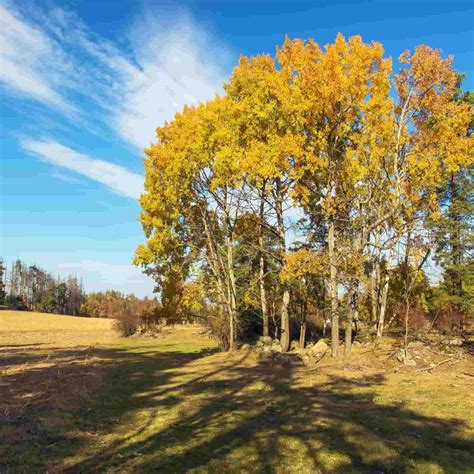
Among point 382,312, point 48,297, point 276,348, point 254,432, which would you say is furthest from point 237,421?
point 48,297

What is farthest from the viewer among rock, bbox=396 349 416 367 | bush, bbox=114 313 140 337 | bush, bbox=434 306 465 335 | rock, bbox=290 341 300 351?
bush, bbox=114 313 140 337

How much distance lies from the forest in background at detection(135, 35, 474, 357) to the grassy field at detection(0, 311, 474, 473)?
5.12 meters

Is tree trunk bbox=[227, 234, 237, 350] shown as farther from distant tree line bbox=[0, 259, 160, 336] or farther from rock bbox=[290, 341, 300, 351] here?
distant tree line bbox=[0, 259, 160, 336]

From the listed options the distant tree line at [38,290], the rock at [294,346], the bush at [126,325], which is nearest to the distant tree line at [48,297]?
the distant tree line at [38,290]

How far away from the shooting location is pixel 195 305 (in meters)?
20.6

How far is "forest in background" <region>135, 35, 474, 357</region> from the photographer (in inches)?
642

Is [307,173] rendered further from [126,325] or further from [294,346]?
[126,325]

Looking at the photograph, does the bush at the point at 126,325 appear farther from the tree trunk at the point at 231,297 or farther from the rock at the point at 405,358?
the rock at the point at 405,358

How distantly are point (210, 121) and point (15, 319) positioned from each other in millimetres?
55786

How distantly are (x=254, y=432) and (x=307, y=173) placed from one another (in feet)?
40.8

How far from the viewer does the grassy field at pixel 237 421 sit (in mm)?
6621

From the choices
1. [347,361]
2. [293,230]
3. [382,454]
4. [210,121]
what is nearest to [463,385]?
[347,361]

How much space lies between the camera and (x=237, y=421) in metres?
9.14

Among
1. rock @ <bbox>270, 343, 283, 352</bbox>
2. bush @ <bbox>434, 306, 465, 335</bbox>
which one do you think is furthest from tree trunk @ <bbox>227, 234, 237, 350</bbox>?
bush @ <bbox>434, 306, 465, 335</bbox>
